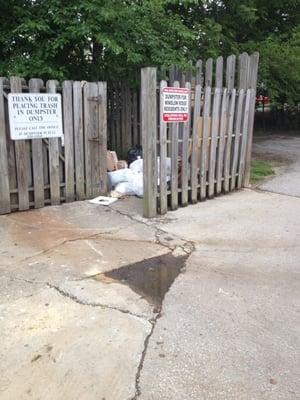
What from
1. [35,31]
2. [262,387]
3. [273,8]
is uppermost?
[273,8]

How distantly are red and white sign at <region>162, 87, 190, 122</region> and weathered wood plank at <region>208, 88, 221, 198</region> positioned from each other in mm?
702

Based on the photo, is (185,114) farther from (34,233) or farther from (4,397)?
(4,397)

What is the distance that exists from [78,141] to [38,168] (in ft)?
2.45

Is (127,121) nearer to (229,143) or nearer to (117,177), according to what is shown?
(117,177)

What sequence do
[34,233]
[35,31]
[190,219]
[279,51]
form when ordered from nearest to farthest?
[34,233], [190,219], [35,31], [279,51]

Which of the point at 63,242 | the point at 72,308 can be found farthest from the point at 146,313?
the point at 63,242

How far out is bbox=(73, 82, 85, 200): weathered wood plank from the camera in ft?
20.8

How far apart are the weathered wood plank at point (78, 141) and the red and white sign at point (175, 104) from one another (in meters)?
1.30

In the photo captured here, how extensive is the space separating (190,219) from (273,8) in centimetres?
1162

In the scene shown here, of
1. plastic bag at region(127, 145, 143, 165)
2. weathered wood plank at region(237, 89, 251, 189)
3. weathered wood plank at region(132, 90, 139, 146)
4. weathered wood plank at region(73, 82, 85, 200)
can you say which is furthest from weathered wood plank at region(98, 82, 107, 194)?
weathered wood plank at region(237, 89, 251, 189)

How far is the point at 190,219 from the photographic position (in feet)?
19.7

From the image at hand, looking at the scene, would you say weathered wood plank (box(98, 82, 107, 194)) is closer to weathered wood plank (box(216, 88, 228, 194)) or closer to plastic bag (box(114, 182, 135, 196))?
plastic bag (box(114, 182, 135, 196))

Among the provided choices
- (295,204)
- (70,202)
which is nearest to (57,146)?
(70,202)

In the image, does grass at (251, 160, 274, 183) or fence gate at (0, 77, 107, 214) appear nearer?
fence gate at (0, 77, 107, 214)
